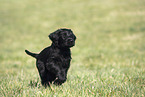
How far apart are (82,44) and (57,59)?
946 centimetres

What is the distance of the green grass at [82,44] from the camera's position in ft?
13.9

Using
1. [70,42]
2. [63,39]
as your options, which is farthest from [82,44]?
[70,42]

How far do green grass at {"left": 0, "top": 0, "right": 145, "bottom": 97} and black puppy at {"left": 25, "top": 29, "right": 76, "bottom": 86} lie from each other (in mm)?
257

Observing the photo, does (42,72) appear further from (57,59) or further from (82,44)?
(82,44)

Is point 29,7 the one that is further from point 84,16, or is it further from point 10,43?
point 10,43

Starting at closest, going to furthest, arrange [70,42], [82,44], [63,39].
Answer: [70,42], [63,39], [82,44]

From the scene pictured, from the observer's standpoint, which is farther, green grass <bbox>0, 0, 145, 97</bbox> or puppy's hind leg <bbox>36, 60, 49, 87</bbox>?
puppy's hind leg <bbox>36, 60, 49, 87</bbox>

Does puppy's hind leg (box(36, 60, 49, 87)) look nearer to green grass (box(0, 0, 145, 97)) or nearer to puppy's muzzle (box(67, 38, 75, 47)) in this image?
green grass (box(0, 0, 145, 97))

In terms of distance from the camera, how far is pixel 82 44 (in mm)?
13750

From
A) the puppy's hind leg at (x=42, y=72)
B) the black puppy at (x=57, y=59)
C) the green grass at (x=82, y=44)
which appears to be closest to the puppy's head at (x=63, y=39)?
the black puppy at (x=57, y=59)

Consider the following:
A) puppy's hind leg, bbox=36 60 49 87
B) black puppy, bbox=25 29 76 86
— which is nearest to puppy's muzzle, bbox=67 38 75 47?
black puppy, bbox=25 29 76 86

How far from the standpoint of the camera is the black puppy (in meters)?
4.27

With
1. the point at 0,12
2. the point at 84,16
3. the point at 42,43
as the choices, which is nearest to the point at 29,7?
the point at 0,12

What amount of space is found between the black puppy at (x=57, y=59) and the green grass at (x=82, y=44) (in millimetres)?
257
